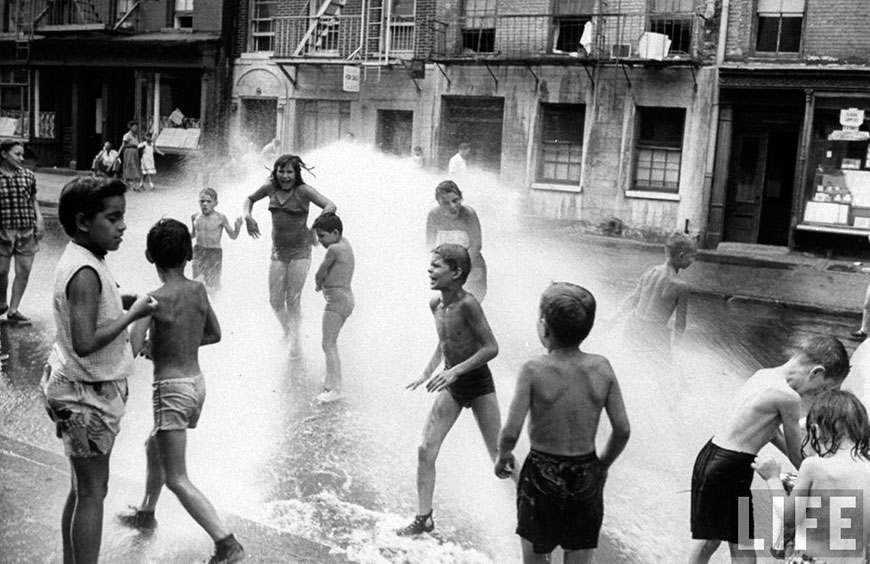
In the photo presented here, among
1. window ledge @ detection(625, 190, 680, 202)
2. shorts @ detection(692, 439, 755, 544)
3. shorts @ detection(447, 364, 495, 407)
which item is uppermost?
window ledge @ detection(625, 190, 680, 202)

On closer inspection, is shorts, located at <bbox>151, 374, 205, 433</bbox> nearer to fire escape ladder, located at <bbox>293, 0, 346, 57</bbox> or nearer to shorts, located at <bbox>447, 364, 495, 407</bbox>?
shorts, located at <bbox>447, 364, 495, 407</bbox>

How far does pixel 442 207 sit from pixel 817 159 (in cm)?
1433

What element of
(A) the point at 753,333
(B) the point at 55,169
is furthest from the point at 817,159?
(B) the point at 55,169

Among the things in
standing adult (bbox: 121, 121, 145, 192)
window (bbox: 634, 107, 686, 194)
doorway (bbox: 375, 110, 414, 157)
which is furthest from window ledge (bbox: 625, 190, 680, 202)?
standing adult (bbox: 121, 121, 145, 192)

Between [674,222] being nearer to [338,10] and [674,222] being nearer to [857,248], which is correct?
[857,248]

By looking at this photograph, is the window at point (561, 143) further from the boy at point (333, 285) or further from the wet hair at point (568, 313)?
the wet hair at point (568, 313)

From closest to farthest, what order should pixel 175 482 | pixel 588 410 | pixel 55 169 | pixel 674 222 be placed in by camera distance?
pixel 588 410 < pixel 175 482 < pixel 674 222 < pixel 55 169

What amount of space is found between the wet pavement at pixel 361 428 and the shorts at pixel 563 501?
3.48ft

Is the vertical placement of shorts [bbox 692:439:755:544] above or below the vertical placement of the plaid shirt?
below

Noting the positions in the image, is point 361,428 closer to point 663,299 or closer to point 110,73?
point 663,299

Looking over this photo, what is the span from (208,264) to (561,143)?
14.1 m

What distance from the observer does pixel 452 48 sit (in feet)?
78.9

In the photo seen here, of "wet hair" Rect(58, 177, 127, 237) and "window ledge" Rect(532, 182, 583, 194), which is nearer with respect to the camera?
"wet hair" Rect(58, 177, 127, 237)

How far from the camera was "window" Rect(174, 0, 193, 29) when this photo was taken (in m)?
29.4
